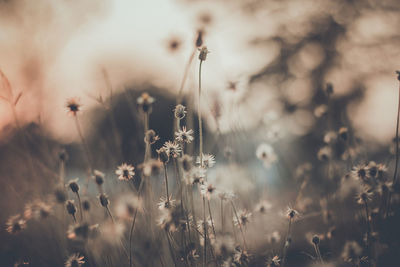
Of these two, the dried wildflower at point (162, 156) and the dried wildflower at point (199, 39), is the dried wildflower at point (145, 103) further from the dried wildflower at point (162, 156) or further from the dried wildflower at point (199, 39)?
the dried wildflower at point (199, 39)

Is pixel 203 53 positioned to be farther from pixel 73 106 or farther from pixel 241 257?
pixel 241 257

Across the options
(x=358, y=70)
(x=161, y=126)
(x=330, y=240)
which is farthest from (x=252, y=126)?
(x=161, y=126)

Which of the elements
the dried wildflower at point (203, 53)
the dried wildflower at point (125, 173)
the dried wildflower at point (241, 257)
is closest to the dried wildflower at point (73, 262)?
the dried wildflower at point (125, 173)

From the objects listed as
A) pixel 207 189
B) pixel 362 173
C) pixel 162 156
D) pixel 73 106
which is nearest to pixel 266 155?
pixel 362 173

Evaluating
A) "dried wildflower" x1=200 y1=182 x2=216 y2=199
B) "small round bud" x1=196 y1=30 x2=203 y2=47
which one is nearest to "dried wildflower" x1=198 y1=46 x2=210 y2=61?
"small round bud" x1=196 y1=30 x2=203 y2=47

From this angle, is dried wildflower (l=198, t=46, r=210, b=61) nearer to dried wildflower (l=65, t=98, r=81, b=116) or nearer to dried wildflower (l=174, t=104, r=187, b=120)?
dried wildflower (l=174, t=104, r=187, b=120)
